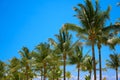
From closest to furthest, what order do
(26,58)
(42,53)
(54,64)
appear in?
(42,53) < (54,64) < (26,58)

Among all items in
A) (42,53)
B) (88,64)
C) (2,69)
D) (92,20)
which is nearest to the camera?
(92,20)

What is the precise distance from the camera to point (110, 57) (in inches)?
2205

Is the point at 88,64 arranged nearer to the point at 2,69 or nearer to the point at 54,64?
the point at 54,64

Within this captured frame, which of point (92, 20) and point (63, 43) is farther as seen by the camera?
point (63, 43)

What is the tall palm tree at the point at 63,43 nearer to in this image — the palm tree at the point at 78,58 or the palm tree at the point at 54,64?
the palm tree at the point at 54,64

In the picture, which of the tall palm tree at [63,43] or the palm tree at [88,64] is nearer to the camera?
the tall palm tree at [63,43]

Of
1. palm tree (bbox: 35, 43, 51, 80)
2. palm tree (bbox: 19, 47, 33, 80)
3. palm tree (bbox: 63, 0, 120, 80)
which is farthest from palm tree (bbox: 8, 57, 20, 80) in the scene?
palm tree (bbox: 63, 0, 120, 80)

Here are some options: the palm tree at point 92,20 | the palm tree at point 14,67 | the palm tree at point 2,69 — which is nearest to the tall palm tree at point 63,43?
the palm tree at point 92,20

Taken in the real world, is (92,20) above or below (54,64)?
above

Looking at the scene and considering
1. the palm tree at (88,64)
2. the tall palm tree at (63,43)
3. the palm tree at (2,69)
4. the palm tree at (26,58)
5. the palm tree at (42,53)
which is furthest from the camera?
the palm tree at (2,69)

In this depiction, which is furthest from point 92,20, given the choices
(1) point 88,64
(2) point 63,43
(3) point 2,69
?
(3) point 2,69

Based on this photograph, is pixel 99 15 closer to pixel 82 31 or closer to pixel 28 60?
pixel 82 31

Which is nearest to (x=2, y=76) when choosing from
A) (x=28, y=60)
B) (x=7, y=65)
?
(x=7, y=65)

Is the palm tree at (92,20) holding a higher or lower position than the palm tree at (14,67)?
higher
